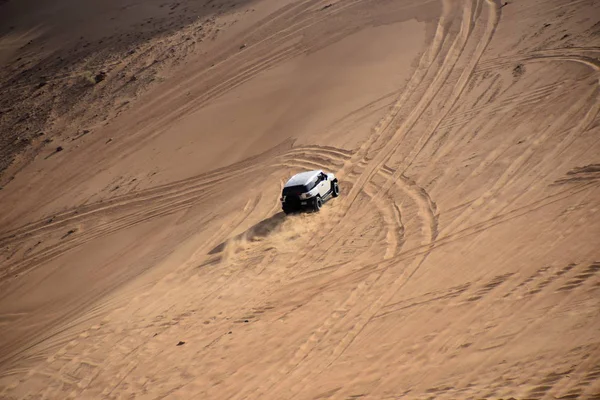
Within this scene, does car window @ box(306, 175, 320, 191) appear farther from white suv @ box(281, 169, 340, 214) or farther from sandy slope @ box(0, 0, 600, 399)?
sandy slope @ box(0, 0, 600, 399)

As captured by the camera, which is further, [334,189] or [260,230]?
[334,189]

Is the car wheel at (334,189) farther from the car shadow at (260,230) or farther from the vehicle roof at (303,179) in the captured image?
the car shadow at (260,230)

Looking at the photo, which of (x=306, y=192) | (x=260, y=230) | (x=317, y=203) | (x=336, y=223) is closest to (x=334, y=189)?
(x=317, y=203)

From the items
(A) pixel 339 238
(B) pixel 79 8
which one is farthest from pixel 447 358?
(B) pixel 79 8

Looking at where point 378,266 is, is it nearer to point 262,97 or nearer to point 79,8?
point 262,97

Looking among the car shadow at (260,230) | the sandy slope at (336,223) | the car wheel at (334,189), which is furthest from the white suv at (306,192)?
the sandy slope at (336,223)

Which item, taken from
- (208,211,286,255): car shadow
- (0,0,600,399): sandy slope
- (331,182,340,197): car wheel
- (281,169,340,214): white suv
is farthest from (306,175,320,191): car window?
(208,211,286,255): car shadow

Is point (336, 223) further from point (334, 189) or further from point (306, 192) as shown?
point (334, 189)
